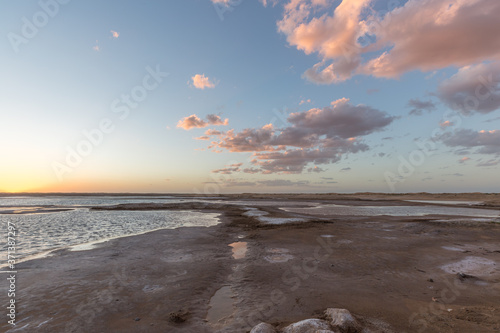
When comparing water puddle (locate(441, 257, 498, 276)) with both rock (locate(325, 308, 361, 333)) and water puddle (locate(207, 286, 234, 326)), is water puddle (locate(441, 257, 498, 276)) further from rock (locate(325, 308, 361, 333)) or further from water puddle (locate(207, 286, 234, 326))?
water puddle (locate(207, 286, 234, 326))

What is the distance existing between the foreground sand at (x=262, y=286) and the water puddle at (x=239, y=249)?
1.37 feet

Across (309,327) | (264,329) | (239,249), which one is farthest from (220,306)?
(239,249)

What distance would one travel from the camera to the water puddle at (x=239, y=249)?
1348cm

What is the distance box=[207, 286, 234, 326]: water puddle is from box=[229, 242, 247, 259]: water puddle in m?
4.40

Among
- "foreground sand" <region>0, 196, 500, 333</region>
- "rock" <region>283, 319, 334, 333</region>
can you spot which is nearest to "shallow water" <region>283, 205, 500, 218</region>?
"foreground sand" <region>0, 196, 500, 333</region>

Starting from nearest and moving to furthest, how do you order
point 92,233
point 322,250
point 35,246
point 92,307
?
1. point 92,307
2. point 322,250
3. point 35,246
4. point 92,233

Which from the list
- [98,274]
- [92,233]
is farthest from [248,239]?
[92,233]

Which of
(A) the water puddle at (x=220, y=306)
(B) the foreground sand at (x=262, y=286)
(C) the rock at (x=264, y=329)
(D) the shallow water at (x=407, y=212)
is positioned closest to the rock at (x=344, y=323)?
(B) the foreground sand at (x=262, y=286)

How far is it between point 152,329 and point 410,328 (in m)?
6.76

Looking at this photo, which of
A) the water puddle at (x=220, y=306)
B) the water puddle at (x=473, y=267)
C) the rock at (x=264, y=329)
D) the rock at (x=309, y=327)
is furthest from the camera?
the water puddle at (x=473, y=267)

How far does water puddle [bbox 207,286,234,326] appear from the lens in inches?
269

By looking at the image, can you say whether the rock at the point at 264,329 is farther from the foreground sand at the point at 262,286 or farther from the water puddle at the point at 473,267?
the water puddle at the point at 473,267

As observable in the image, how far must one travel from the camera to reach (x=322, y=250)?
47.4ft

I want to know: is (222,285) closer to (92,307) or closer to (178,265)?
(178,265)
